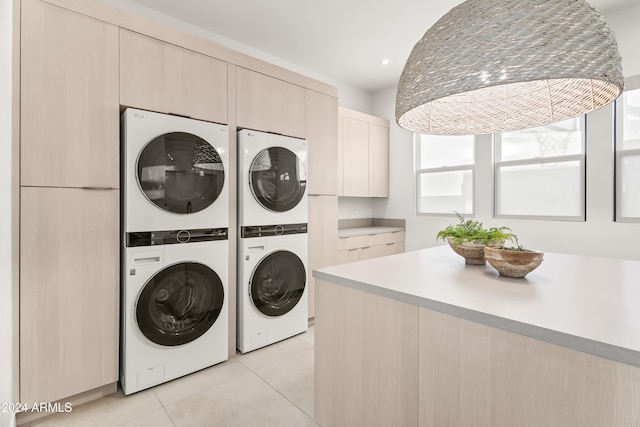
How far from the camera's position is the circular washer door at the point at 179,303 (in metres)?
1.96

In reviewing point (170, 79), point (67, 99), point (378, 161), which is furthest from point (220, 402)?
point (378, 161)

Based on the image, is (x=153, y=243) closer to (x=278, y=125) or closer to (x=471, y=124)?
(x=278, y=125)

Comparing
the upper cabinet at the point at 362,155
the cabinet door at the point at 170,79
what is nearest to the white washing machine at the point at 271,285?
the cabinet door at the point at 170,79

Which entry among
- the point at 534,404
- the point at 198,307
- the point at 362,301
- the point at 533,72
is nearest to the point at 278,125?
the point at 198,307

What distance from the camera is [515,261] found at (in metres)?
1.30

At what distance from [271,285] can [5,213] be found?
1.71 metres

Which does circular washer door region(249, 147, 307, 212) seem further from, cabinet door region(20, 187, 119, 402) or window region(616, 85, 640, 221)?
window region(616, 85, 640, 221)

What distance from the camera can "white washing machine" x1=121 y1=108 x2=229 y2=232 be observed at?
6.23 feet

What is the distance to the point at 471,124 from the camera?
5.37 feet

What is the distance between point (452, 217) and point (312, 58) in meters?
2.61

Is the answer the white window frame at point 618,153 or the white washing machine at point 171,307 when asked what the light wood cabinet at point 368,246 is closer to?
the white washing machine at point 171,307

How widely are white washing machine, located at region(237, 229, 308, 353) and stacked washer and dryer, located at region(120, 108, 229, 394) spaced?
17 centimetres

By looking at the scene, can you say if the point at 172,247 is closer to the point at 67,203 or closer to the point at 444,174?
the point at 67,203

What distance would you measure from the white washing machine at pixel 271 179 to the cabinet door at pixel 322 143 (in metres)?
0.19
